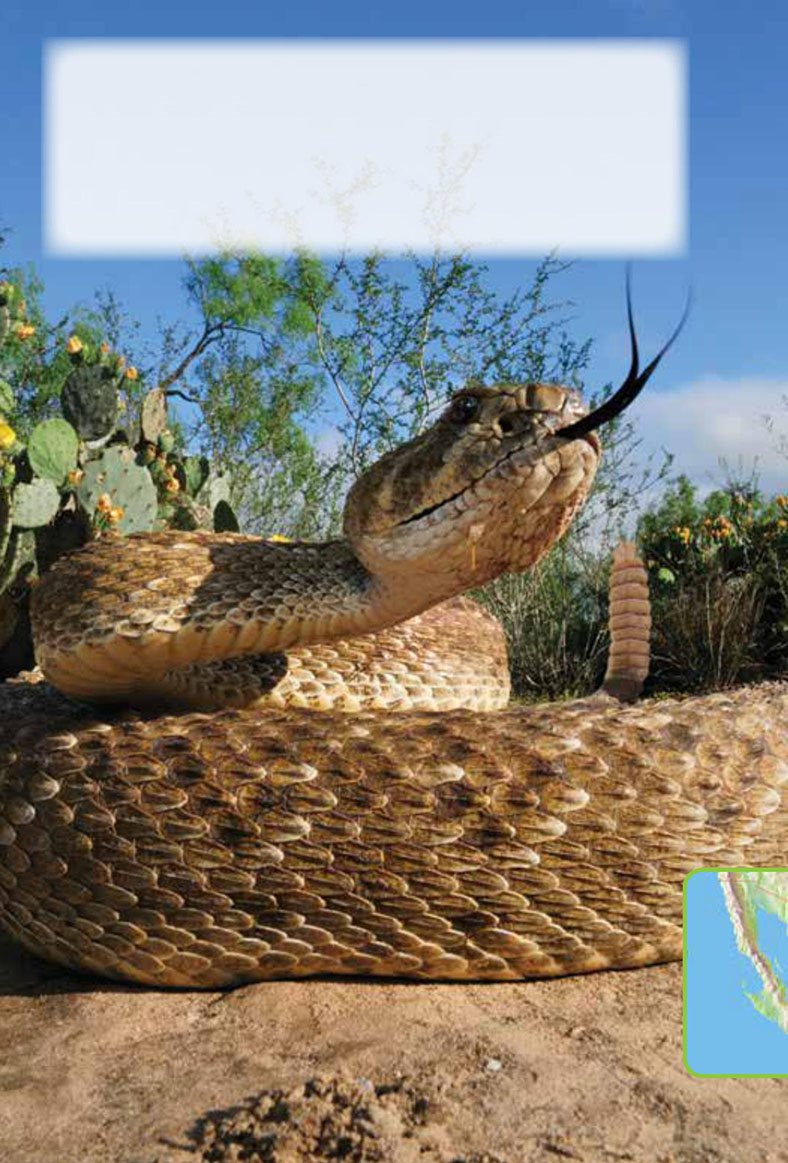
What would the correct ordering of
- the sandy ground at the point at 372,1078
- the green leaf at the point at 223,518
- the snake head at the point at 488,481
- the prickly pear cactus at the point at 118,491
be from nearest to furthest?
the sandy ground at the point at 372,1078, the snake head at the point at 488,481, the prickly pear cactus at the point at 118,491, the green leaf at the point at 223,518

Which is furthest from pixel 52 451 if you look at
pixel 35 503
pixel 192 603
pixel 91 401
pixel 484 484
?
pixel 484 484

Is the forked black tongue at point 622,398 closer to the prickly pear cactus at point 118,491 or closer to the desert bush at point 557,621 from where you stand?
the prickly pear cactus at point 118,491

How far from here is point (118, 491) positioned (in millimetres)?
8250

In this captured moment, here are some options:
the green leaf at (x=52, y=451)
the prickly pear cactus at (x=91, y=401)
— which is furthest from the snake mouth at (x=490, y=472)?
the prickly pear cactus at (x=91, y=401)

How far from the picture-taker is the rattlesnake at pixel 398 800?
3686 millimetres

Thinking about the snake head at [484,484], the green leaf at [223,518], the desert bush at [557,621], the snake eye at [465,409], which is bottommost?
the desert bush at [557,621]

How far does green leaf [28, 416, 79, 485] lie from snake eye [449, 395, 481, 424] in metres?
4.70

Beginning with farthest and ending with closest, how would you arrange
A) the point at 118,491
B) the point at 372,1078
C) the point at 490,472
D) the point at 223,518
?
the point at 223,518, the point at 118,491, the point at 490,472, the point at 372,1078

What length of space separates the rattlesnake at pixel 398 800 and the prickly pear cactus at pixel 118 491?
3.87m

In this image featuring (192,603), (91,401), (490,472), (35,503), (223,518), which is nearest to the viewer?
(490,472)

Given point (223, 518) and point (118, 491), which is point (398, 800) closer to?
point (118, 491)

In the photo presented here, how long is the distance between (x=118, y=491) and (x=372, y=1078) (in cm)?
576

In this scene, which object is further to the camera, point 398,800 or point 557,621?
point 557,621

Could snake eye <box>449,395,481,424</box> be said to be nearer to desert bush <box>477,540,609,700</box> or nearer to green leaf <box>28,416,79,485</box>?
green leaf <box>28,416,79,485</box>
